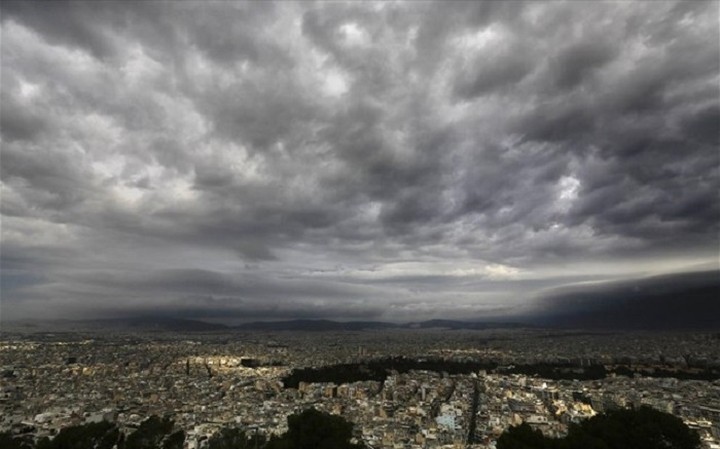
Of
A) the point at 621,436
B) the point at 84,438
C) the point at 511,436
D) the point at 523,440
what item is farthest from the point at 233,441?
the point at 621,436

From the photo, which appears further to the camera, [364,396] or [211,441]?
[364,396]

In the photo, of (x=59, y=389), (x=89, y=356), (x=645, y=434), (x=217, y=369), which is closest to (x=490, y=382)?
(x=645, y=434)

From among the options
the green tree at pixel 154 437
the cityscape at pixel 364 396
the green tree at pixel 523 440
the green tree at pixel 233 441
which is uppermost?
the green tree at pixel 523 440

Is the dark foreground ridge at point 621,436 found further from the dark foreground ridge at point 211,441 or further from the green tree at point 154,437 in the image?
the green tree at point 154,437

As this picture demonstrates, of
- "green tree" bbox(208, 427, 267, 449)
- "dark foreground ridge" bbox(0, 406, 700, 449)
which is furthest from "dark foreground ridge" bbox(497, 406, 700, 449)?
"green tree" bbox(208, 427, 267, 449)

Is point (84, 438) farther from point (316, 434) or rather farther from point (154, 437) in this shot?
point (316, 434)

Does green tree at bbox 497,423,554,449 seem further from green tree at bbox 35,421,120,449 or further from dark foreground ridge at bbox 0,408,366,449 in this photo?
green tree at bbox 35,421,120,449

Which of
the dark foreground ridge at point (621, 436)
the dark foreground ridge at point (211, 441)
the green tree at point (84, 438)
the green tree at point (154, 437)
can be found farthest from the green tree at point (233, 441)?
the dark foreground ridge at point (621, 436)

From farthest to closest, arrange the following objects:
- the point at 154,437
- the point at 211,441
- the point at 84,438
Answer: the point at 211,441 → the point at 154,437 → the point at 84,438

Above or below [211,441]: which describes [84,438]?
above

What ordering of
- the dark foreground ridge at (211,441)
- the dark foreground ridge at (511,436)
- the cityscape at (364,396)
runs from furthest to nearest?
the cityscape at (364,396) → the dark foreground ridge at (211,441) → the dark foreground ridge at (511,436)

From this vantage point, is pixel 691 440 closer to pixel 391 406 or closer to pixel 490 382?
pixel 391 406
